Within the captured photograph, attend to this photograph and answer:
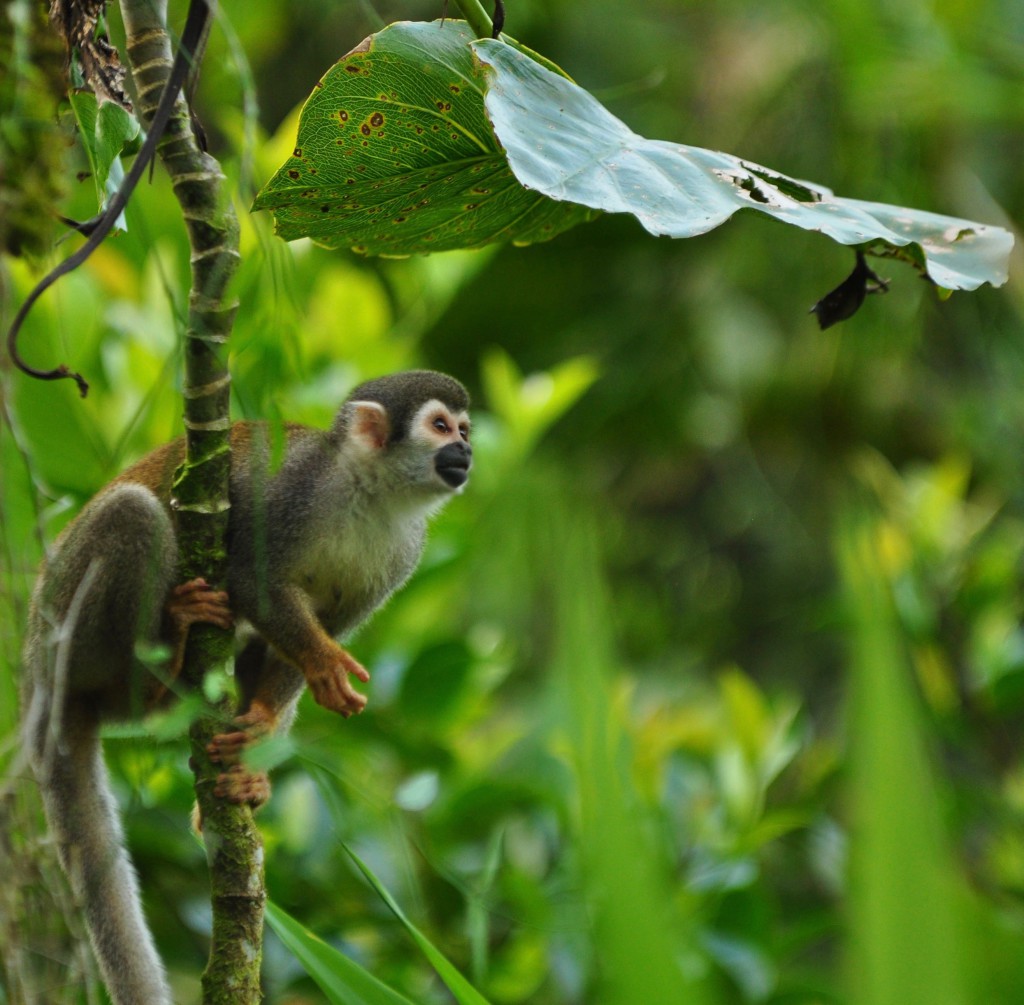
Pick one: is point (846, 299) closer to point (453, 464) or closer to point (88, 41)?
point (88, 41)

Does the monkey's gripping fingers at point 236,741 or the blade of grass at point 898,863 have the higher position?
the blade of grass at point 898,863

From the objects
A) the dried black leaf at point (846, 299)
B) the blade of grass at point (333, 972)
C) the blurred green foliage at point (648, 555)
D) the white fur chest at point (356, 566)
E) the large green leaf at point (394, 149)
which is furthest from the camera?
the white fur chest at point (356, 566)

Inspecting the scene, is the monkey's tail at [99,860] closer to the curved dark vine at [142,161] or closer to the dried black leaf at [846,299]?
the curved dark vine at [142,161]

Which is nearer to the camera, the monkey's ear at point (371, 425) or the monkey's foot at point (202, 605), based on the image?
the monkey's foot at point (202, 605)

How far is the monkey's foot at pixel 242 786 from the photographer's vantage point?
1.41 m

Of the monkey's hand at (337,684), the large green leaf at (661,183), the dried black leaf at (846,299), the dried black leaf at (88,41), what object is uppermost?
the dried black leaf at (88,41)

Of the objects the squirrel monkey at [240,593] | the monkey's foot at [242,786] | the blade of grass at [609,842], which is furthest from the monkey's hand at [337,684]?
the blade of grass at [609,842]

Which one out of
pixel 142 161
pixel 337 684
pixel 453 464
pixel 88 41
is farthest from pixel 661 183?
pixel 453 464

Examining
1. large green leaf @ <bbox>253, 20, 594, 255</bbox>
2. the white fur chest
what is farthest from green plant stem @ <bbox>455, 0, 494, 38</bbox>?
the white fur chest

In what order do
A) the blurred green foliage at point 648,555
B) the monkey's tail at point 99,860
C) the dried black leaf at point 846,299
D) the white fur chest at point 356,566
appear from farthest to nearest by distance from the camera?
the white fur chest at point 356,566, the monkey's tail at point 99,860, the dried black leaf at point 846,299, the blurred green foliage at point 648,555

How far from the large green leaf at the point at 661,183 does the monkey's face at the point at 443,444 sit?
1.01 meters

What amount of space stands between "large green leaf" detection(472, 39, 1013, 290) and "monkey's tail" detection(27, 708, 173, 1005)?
998 millimetres

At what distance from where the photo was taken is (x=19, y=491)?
5.75 feet

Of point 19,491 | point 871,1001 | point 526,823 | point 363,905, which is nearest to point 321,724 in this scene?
point 363,905
